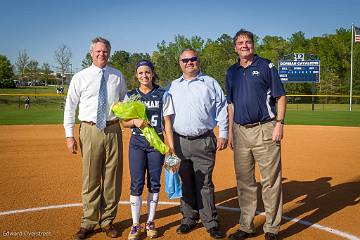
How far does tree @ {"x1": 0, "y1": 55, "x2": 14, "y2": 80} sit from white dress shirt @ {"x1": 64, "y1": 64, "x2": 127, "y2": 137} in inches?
2506

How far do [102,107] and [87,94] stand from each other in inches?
10.4

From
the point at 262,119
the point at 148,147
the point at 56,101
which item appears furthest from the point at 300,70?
the point at 148,147

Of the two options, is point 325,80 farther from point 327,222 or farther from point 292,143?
point 327,222

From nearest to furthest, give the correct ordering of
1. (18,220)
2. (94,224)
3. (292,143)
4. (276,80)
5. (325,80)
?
(276,80) → (94,224) → (18,220) → (292,143) → (325,80)

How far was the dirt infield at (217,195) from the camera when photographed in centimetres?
497

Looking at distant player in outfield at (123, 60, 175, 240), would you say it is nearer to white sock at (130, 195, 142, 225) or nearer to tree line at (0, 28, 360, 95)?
white sock at (130, 195, 142, 225)

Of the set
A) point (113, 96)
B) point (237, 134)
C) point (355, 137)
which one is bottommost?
point (355, 137)

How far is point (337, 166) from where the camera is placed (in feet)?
30.8

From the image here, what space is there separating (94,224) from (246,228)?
6.30ft

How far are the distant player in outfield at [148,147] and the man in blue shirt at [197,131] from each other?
0.18 m

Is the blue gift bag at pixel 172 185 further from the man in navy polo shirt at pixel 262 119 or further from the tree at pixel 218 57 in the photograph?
the tree at pixel 218 57

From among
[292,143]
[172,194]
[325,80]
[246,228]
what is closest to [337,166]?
[292,143]

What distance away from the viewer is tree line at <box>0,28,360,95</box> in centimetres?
5753

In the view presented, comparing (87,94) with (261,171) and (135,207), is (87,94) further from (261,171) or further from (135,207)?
(261,171)
